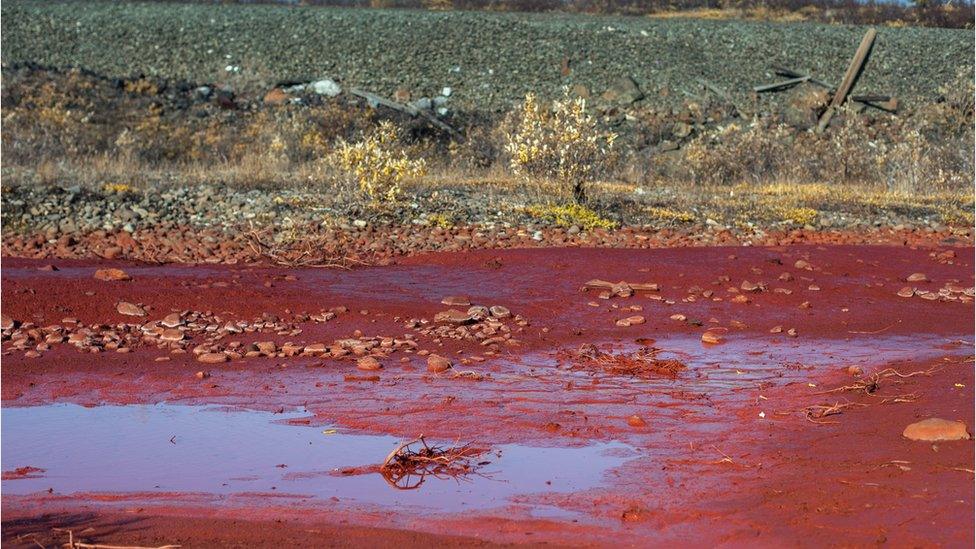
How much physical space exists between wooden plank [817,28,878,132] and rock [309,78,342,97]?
388 inches

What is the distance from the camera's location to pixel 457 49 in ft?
96.6

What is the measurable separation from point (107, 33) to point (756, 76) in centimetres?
1518

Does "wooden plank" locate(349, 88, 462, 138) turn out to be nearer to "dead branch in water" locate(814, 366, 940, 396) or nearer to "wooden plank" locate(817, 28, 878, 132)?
"wooden plank" locate(817, 28, 878, 132)

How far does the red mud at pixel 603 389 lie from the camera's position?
4.80 meters

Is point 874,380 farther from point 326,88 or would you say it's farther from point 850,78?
point 850,78

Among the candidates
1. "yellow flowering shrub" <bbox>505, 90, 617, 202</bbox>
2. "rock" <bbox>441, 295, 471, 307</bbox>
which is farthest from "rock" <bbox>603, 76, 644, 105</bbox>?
"rock" <bbox>441, 295, 471, 307</bbox>

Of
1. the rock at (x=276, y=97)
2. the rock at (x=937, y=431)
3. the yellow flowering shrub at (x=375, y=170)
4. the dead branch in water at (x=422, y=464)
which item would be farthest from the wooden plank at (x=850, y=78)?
the dead branch in water at (x=422, y=464)

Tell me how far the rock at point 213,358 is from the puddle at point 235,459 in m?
1.10

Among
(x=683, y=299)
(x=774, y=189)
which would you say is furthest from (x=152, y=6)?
(x=683, y=299)

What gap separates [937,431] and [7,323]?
6345mm

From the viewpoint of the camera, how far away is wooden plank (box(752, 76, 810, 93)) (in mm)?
27828

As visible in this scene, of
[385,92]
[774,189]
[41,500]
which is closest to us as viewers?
[41,500]

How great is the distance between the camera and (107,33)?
→ 28938 millimetres

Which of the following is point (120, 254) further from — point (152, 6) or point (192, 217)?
point (152, 6)
